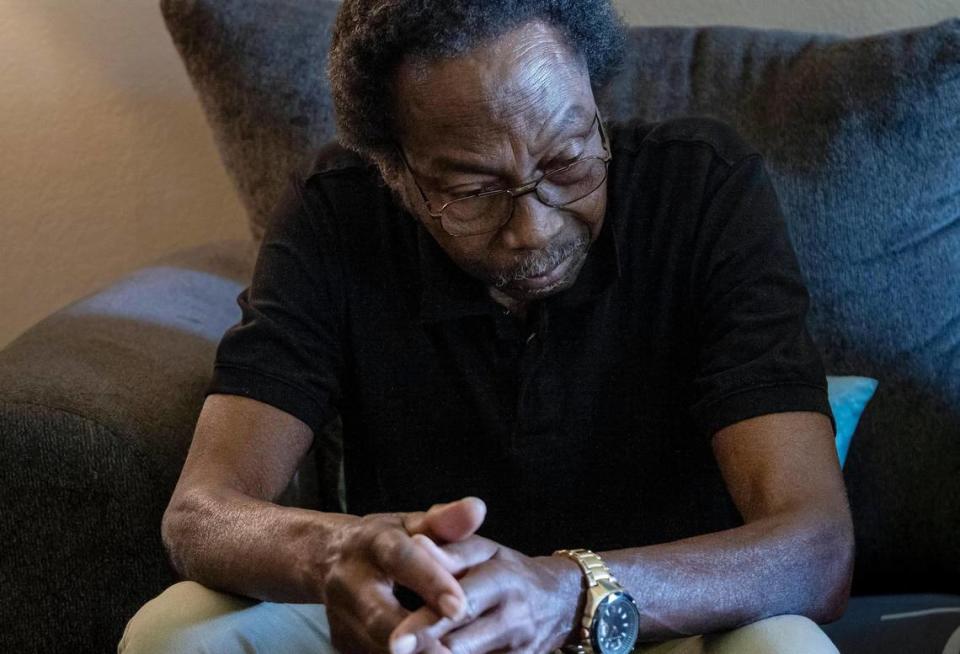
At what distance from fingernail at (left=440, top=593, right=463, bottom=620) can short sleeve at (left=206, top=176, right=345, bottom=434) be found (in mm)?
397

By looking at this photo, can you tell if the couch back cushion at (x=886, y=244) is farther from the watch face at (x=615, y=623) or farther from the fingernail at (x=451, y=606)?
the fingernail at (x=451, y=606)

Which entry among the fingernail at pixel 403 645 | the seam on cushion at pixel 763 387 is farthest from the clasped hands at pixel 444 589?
the seam on cushion at pixel 763 387

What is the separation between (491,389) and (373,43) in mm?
398

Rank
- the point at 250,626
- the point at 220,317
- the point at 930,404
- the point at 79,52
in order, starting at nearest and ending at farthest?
the point at 250,626
the point at 930,404
the point at 220,317
the point at 79,52

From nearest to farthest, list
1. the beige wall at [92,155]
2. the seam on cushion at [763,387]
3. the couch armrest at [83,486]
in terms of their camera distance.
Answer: the seam on cushion at [763,387]
the couch armrest at [83,486]
the beige wall at [92,155]

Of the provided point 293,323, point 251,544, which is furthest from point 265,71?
point 251,544

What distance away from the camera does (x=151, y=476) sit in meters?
1.29

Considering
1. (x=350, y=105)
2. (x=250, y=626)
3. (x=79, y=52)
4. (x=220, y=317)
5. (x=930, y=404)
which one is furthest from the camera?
(x=79, y=52)

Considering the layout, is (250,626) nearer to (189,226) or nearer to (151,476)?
(151,476)

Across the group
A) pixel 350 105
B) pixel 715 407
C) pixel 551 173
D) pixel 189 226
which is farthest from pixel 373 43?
pixel 189 226

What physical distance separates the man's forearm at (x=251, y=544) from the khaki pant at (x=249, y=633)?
0.03m

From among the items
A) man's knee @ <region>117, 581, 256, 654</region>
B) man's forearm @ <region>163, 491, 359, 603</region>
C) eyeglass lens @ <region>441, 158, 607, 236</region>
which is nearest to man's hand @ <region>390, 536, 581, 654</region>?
man's forearm @ <region>163, 491, 359, 603</region>

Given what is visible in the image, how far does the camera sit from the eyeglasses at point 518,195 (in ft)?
3.87

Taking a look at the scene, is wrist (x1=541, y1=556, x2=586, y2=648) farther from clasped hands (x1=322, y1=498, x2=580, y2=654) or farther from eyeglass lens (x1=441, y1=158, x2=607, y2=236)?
eyeglass lens (x1=441, y1=158, x2=607, y2=236)
